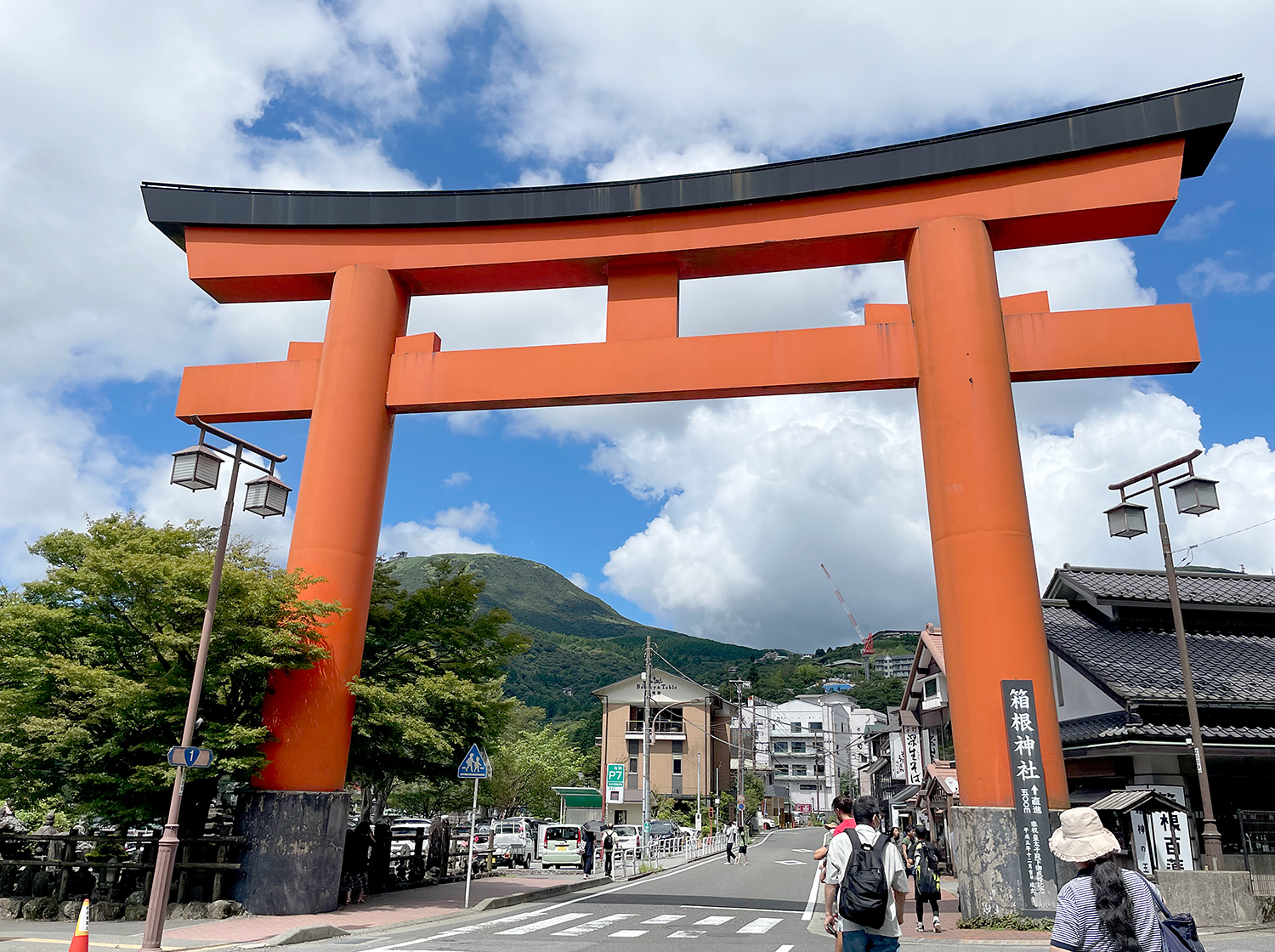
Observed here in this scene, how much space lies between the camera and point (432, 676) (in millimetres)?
16312

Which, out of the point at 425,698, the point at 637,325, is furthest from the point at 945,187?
the point at 425,698

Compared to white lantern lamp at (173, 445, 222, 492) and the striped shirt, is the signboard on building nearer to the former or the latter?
white lantern lamp at (173, 445, 222, 492)

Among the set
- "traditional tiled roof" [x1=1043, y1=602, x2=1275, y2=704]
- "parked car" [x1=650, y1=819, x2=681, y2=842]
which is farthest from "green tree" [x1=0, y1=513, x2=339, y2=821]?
"parked car" [x1=650, y1=819, x2=681, y2=842]

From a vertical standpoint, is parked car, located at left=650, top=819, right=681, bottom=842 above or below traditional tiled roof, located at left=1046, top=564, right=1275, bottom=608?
below

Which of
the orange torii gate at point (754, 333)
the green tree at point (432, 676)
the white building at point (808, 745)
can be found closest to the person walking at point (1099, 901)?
the orange torii gate at point (754, 333)

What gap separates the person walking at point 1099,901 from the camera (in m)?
3.69

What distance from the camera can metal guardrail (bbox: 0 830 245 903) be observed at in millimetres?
13664

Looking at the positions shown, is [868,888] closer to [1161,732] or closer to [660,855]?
[1161,732]

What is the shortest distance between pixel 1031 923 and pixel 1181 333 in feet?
29.6

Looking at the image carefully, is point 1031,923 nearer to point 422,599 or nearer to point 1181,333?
point 1181,333

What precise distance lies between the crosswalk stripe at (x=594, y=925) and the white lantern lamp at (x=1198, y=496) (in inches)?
451

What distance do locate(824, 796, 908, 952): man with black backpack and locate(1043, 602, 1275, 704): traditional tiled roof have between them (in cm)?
1324

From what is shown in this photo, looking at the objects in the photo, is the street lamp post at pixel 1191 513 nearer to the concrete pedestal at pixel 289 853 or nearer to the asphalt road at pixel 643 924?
the asphalt road at pixel 643 924

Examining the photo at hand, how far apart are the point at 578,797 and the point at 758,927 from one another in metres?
36.9
